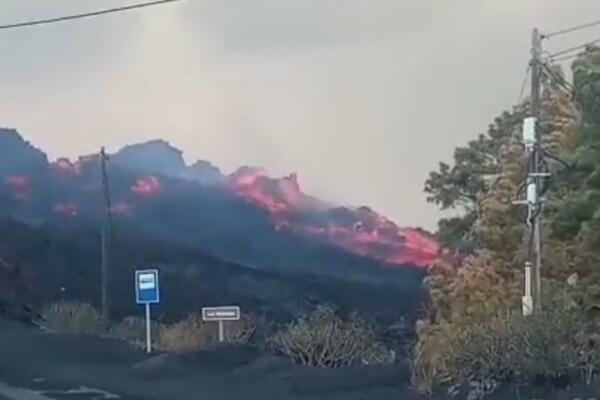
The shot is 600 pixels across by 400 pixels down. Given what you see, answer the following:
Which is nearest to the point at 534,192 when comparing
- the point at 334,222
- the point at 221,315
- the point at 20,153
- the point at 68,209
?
the point at 221,315

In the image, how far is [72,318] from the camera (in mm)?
39062

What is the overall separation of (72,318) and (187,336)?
5989 mm

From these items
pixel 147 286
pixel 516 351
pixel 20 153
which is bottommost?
pixel 516 351

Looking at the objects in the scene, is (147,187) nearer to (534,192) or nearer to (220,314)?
(220,314)

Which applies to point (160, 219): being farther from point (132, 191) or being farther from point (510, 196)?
point (510, 196)

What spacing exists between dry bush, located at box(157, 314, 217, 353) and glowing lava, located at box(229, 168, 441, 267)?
11.3ft

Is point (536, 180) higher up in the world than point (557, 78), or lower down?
lower down

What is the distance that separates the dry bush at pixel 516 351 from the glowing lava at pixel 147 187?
16642mm

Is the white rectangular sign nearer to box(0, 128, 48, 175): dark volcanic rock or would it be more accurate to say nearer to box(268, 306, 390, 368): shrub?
box(268, 306, 390, 368): shrub

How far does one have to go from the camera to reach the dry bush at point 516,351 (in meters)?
21.9

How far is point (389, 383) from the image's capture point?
24719 mm

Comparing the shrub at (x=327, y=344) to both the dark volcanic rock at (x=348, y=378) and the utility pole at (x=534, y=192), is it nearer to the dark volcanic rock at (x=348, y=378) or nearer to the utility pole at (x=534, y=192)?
the dark volcanic rock at (x=348, y=378)

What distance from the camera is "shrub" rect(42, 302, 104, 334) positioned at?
127 feet

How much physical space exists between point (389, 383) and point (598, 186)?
438 centimetres
